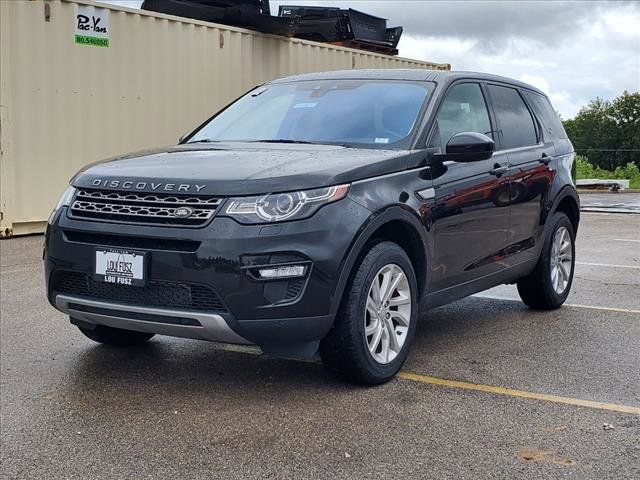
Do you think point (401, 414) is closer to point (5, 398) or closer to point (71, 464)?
point (71, 464)

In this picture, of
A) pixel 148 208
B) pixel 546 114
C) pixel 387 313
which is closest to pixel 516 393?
pixel 387 313

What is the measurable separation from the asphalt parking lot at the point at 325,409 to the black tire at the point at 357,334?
103mm

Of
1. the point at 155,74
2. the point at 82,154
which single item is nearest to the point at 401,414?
the point at 82,154

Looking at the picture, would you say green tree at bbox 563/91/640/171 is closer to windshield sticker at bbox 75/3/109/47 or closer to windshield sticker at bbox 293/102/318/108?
windshield sticker at bbox 75/3/109/47

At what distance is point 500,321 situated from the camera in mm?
6246

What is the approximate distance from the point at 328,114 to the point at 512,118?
164 cm

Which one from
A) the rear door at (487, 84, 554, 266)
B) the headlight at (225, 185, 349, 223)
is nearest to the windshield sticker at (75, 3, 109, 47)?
the rear door at (487, 84, 554, 266)

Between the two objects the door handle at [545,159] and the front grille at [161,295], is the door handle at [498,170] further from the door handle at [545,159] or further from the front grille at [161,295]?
the front grille at [161,295]

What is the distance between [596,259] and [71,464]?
792 centimetres

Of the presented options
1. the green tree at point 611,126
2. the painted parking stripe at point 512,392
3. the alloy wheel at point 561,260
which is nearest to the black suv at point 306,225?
the painted parking stripe at point 512,392

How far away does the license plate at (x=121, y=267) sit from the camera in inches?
157

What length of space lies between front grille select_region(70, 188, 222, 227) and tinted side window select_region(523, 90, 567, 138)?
3504 mm

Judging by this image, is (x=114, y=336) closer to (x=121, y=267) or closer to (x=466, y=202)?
(x=121, y=267)

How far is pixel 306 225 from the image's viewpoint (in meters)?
3.93
